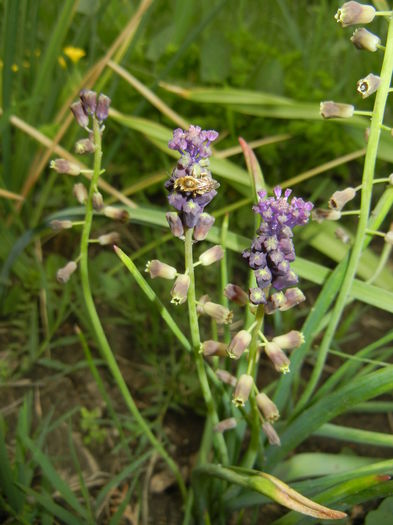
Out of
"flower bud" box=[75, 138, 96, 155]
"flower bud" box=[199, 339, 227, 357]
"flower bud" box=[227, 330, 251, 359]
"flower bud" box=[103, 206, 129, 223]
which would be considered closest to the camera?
"flower bud" box=[227, 330, 251, 359]

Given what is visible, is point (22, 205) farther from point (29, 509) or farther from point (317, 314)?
point (317, 314)

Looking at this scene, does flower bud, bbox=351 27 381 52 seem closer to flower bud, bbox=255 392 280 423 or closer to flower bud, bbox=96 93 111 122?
flower bud, bbox=96 93 111 122

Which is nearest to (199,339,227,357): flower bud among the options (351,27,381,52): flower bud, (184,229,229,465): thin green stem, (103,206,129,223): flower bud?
(184,229,229,465): thin green stem

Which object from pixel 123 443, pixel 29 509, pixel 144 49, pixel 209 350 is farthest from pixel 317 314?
pixel 144 49

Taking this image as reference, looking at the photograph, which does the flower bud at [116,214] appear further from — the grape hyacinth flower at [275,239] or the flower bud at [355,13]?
the flower bud at [355,13]

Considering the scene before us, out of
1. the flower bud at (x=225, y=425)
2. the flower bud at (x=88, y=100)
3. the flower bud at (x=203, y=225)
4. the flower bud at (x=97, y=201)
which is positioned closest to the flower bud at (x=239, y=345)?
the flower bud at (x=203, y=225)

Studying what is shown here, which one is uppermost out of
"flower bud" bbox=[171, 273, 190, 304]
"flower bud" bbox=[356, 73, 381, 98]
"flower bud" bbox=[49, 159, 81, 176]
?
"flower bud" bbox=[356, 73, 381, 98]
